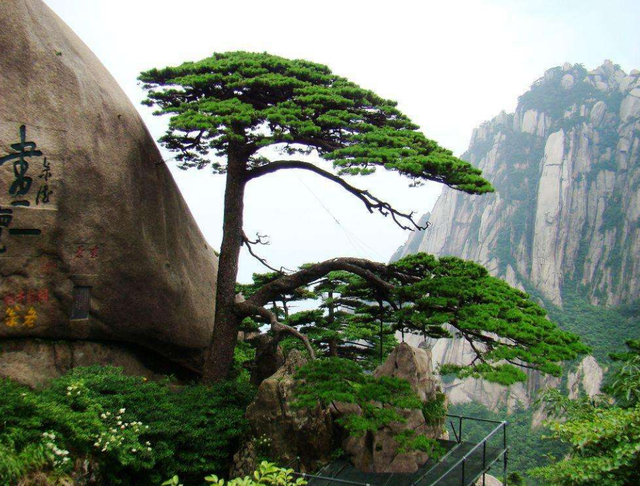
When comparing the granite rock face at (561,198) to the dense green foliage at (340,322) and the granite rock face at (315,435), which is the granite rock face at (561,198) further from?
the granite rock face at (315,435)

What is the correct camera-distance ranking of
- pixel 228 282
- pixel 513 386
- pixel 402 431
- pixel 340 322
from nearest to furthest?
1. pixel 402 431
2. pixel 228 282
3. pixel 340 322
4. pixel 513 386

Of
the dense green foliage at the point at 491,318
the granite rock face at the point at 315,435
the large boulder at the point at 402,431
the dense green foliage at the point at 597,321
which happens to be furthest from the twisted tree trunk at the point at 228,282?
the dense green foliage at the point at 597,321

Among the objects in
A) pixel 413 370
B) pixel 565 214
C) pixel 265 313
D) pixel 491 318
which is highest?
pixel 565 214

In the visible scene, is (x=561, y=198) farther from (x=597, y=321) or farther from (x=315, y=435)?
(x=315, y=435)

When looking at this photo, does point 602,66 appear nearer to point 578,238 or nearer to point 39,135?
point 578,238

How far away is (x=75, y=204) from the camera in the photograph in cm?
758

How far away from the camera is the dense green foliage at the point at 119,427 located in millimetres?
5430

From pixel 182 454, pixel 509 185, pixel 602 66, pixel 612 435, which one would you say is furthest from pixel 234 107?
pixel 602 66

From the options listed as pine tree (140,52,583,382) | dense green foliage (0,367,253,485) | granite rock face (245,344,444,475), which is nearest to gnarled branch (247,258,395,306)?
pine tree (140,52,583,382)

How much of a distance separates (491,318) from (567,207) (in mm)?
54831

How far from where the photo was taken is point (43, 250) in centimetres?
732

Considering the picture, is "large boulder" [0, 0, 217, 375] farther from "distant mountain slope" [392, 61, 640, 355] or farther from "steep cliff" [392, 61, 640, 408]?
"distant mountain slope" [392, 61, 640, 355]

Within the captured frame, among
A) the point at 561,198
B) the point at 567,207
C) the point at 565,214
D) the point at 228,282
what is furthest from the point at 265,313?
the point at 561,198

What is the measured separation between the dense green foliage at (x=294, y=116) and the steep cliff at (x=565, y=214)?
34.5 m
